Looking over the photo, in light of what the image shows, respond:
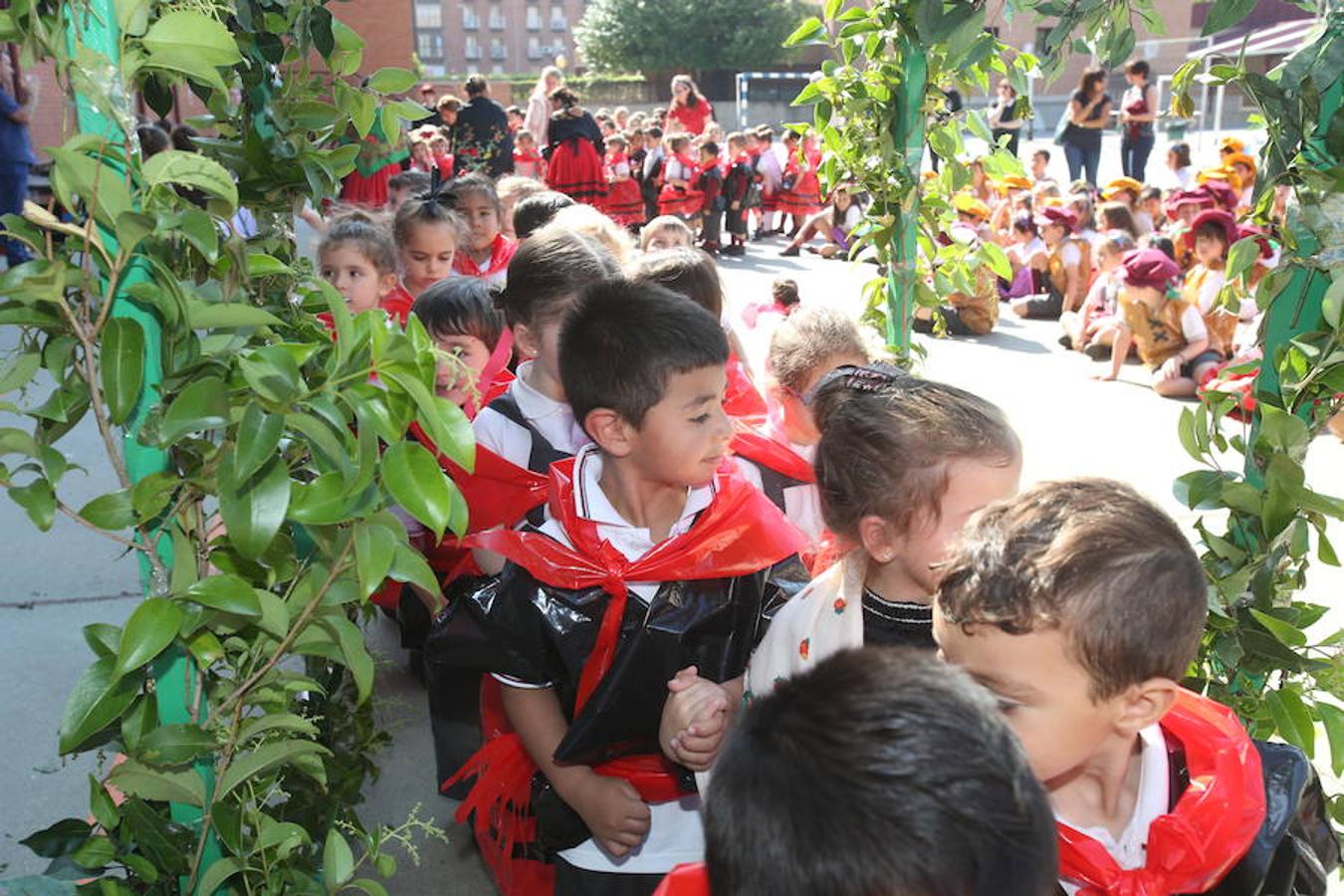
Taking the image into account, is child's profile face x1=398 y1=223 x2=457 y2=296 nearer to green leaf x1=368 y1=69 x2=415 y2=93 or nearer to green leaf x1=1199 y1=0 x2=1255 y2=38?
green leaf x1=368 y1=69 x2=415 y2=93

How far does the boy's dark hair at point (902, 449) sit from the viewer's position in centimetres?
174

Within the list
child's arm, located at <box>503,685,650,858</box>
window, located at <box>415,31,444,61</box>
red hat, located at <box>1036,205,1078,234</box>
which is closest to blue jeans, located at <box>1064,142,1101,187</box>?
red hat, located at <box>1036,205,1078,234</box>

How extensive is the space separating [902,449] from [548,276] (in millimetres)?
1354

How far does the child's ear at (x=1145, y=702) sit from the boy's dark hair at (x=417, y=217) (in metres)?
3.51

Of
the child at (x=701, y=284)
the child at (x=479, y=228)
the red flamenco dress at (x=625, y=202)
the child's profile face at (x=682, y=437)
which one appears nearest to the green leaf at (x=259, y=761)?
the child's profile face at (x=682, y=437)

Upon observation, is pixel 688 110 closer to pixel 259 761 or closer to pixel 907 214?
pixel 907 214

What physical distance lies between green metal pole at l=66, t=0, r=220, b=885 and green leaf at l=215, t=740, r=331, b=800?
2.8 inches

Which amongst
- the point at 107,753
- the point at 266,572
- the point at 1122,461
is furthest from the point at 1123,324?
the point at 266,572

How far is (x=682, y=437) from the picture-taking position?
202 cm

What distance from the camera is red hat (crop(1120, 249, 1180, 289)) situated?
684 centimetres

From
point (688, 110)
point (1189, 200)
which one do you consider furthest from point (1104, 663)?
point (688, 110)

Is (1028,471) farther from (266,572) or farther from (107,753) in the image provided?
(266,572)

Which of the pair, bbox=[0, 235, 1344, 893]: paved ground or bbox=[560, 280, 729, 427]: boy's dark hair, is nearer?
bbox=[560, 280, 729, 427]: boy's dark hair

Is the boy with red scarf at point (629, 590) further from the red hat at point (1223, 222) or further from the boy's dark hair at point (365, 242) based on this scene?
the red hat at point (1223, 222)
